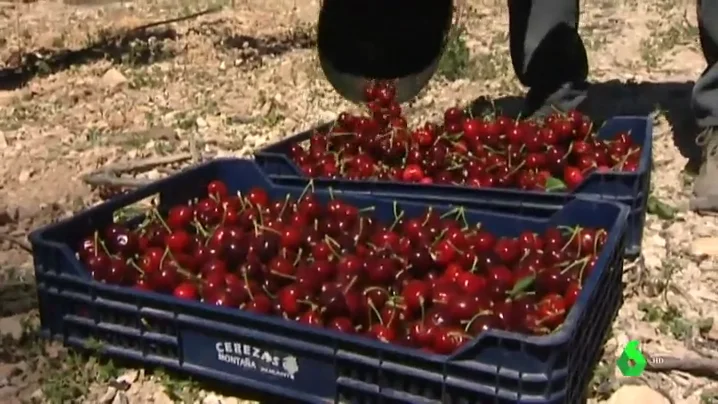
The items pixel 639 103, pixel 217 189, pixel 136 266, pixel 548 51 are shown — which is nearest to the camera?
pixel 136 266

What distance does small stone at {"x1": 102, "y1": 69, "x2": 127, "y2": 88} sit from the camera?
15.5 ft

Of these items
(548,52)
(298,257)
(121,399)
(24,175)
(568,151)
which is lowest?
(121,399)

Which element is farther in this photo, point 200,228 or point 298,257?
point 200,228

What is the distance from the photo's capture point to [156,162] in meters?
3.59

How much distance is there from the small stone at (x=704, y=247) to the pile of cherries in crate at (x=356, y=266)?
64 centimetres

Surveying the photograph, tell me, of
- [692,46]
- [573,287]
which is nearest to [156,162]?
[573,287]

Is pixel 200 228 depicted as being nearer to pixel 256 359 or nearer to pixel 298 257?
pixel 298 257

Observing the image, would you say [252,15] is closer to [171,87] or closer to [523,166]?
[171,87]

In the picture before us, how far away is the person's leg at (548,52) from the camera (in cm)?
339

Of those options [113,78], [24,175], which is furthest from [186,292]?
[113,78]

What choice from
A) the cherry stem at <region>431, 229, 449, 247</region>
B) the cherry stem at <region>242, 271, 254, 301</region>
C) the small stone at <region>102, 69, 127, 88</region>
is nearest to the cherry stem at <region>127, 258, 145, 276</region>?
the cherry stem at <region>242, 271, 254, 301</region>

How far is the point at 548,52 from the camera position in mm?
3471

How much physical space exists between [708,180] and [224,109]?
205cm

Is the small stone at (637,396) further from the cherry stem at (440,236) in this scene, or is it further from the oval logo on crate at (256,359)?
the oval logo on crate at (256,359)
